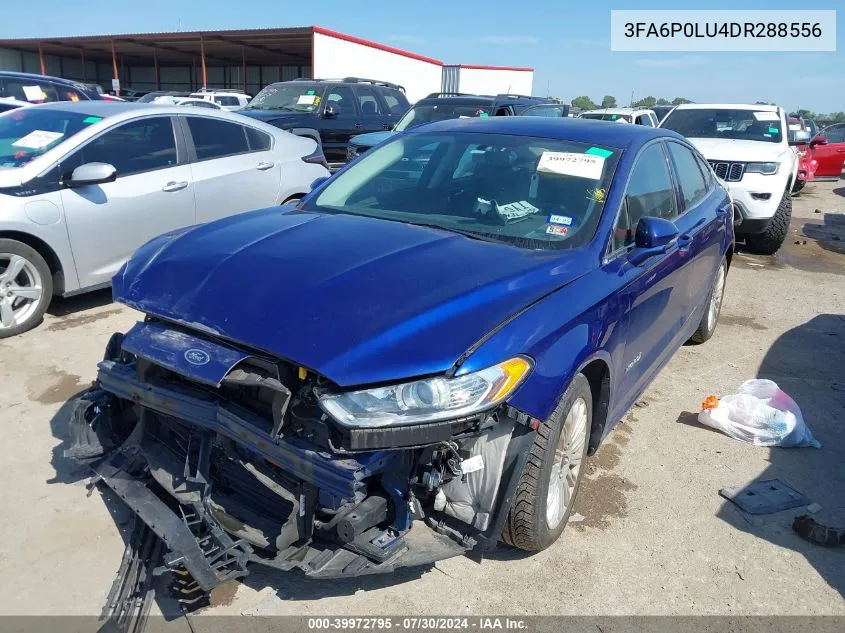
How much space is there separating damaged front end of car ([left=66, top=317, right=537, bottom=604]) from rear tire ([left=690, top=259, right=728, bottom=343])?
3395 millimetres

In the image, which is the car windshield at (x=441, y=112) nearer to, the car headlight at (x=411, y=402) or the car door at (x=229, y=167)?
the car door at (x=229, y=167)

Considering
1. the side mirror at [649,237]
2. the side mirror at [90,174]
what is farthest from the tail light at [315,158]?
the side mirror at [649,237]

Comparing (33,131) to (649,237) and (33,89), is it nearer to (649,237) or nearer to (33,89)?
(649,237)

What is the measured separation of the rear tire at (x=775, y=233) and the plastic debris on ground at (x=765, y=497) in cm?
605

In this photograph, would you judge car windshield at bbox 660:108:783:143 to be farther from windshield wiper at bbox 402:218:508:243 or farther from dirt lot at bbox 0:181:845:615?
windshield wiper at bbox 402:218:508:243

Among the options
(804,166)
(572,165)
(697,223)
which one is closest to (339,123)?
(697,223)

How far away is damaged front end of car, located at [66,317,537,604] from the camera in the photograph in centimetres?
218

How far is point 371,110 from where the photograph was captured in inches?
474

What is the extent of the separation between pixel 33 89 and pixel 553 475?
9910 mm

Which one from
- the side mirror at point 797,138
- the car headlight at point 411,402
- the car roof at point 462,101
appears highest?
the car roof at point 462,101

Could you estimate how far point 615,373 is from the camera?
10.2 ft

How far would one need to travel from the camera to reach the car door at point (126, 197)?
5.01 metres

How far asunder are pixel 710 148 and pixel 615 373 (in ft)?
22.7

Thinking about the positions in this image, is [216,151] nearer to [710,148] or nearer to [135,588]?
[135,588]
